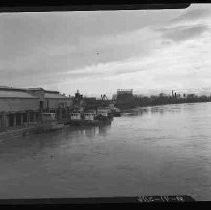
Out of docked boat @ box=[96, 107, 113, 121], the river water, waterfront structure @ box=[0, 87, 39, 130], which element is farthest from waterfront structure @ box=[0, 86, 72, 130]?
docked boat @ box=[96, 107, 113, 121]

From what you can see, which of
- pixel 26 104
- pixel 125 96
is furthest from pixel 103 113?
pixel 26 104

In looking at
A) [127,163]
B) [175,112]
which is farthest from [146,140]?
[175,112]

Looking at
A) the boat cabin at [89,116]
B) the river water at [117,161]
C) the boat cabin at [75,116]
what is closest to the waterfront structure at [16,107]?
the river water at [117,161]

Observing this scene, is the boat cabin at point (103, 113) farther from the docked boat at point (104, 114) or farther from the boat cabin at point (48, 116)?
the boat cabin at point (48, 116)

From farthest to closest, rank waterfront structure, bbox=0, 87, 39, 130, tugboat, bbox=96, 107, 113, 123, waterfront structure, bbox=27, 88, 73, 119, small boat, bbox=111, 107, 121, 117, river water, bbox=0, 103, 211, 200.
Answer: small boat, bbox=111, 107, 121, 117
tugboat, bbox=96, 107, 113, 123
waterfront structure, bbox=27, 88, 73, 119
waterfront structure, bbox=0, 87, 39, 130
river water, bbox=0, 103, 211, 200

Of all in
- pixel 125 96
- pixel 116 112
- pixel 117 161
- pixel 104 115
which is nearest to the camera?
pixel 117 161

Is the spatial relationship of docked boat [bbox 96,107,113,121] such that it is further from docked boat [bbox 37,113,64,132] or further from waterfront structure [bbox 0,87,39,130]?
waterfront structure [bbox 0,87,39,130]

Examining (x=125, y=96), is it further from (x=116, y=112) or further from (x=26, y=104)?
(x=26, y=104)

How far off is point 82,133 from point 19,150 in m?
0.51

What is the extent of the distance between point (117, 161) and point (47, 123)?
0.63 meters

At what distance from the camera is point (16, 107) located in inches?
85.0

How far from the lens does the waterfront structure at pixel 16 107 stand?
82.3 inches

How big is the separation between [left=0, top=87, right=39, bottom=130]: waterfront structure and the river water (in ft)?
0.44

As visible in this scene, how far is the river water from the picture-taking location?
76.6 inches
